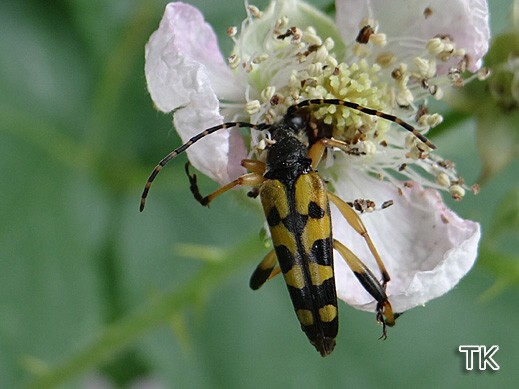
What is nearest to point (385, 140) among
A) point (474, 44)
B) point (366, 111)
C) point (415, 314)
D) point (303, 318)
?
point (366, 111)

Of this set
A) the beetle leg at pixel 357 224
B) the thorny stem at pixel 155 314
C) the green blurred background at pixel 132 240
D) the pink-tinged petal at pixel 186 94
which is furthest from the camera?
the green blurred background at pixel 132 240

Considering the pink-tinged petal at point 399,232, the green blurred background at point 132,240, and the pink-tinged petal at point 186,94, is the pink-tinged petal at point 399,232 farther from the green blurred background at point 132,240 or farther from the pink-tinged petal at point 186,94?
the green blurred background at point 132,240

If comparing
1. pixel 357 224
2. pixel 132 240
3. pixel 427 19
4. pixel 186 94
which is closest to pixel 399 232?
pixel 357 224

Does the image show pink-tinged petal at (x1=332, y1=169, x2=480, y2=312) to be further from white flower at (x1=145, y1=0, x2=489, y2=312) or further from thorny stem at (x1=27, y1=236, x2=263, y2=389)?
thorny stem at (x1=27, y1=236, x2=263, y2=389)

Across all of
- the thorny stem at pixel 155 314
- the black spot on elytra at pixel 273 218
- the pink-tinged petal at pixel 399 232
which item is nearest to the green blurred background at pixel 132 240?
the thorny stem at pixel 155 314

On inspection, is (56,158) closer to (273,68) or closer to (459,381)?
(273,68)

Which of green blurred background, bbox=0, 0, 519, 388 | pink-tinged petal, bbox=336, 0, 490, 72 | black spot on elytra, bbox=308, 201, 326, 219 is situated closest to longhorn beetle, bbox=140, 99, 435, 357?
black spot on elytra, bbox=308, 201, 326, 219
